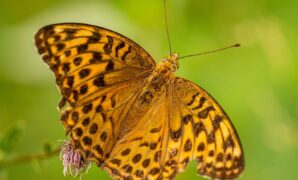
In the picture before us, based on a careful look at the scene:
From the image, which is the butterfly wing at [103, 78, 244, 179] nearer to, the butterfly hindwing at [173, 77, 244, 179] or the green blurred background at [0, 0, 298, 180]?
the butterfly hindwing at [173, 77, 244, 179]

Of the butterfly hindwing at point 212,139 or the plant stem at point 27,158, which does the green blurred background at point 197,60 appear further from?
the butterfly hindwing at point 212,139

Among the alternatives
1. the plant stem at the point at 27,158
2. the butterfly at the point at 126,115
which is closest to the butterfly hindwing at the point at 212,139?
the butterfly at the point at 126,115

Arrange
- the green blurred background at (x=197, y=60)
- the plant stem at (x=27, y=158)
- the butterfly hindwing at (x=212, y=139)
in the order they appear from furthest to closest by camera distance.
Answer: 1. the green blurred background at (x=197, y=60)
2. the plant stem at (x=27, y=158)
3. the butterfly hindwing at (x=212, y=139)

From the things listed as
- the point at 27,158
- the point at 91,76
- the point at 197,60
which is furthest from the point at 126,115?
the point at 197,60

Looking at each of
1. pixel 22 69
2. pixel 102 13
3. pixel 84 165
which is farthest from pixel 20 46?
pixel 84 165

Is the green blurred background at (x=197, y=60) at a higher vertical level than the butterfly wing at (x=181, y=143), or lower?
higher

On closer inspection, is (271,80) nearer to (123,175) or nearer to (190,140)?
(190,140)

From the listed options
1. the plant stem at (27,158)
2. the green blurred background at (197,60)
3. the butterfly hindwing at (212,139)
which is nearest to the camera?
the butterfly hindwing at (212,139)
